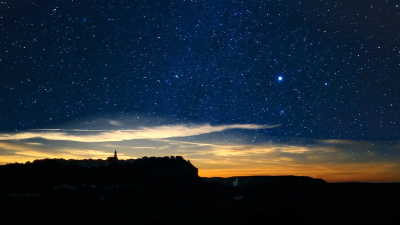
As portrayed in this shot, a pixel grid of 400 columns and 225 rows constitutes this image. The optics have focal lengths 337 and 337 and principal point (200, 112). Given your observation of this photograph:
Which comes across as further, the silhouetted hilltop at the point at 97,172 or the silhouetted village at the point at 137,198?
the silhouetted hilltop at the point at 97,172

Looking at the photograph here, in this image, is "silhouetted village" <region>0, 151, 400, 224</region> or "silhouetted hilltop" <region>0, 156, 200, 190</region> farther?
"silhouetted hilltop" <region>0, 156, 200, 190</region>

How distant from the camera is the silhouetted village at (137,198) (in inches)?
2051

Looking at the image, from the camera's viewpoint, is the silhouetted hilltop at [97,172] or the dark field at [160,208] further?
the silhouetted hilltop at [97,172]

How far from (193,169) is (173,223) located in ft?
191

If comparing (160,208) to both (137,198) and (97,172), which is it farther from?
(97,172)

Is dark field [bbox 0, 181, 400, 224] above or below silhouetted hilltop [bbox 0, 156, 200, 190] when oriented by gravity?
below

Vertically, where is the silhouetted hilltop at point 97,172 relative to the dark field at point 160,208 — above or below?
above

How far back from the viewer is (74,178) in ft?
289

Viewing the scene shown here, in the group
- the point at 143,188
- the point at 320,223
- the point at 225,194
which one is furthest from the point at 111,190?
the point at 320,223

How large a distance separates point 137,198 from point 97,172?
23.1 m

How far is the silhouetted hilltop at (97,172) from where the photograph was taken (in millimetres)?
82875

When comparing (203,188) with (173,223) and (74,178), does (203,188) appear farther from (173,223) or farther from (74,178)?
(173,223)

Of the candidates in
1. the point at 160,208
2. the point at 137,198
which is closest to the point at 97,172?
the point at 137,198

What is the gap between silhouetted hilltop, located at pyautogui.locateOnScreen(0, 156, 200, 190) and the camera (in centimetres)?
8288
